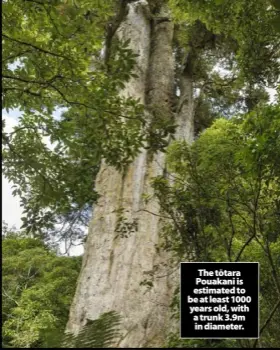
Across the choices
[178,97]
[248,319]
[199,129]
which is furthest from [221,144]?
[199,129]

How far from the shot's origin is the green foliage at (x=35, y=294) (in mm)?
6807

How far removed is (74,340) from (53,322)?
4.98 m

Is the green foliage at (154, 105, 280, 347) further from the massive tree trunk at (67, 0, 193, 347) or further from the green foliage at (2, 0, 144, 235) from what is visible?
the green foliage at (2, 0, 144, 235)

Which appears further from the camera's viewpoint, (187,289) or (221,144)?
(221,144)

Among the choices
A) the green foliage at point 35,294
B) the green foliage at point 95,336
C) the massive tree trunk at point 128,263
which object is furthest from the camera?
the green foliage at point 35,294

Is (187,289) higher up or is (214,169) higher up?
(214,169)

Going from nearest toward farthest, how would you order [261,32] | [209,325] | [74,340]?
[74,340]
[209,325]
[261,32]

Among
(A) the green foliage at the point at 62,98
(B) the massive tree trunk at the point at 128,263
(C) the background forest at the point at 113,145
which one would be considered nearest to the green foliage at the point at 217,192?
(C) the background forest at the point at 113,145

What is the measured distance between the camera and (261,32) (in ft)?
15.2

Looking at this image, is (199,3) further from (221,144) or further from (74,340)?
(74,340)

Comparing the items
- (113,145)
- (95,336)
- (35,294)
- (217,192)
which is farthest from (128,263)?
(35,294)

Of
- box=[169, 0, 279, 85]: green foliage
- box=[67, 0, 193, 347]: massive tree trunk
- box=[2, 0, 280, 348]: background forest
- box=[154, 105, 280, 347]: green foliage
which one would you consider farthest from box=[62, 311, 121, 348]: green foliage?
box=[169, 0, 279, 85]: green foliage

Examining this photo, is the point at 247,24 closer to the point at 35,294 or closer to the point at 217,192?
the point at 217,192

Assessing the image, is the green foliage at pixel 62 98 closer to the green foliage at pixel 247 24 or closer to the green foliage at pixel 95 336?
the green foliage at pixel 95 336
